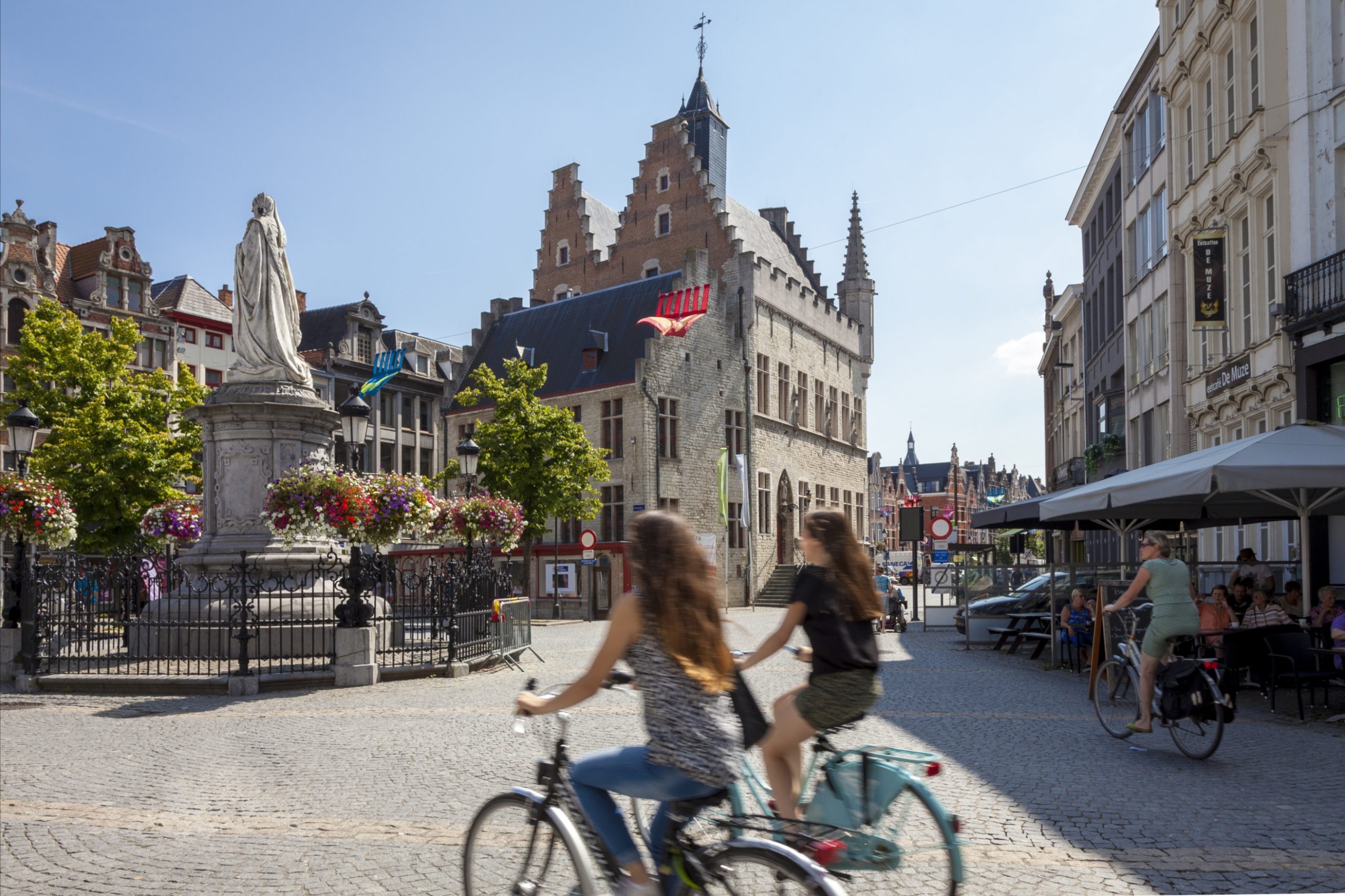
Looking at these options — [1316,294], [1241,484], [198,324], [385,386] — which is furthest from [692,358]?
[1241,484]

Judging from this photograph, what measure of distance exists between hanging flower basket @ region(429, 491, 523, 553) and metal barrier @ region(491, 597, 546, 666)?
123 cm

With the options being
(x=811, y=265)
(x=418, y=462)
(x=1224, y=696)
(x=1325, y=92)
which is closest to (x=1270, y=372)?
(x=1325, y=92)

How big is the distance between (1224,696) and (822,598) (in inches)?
203

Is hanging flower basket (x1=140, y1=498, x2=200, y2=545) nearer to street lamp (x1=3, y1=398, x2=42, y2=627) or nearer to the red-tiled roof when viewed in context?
street lamp (x1=3, y1=398, x2=42, y2=627)

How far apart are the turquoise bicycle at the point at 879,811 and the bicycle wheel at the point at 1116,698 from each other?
504cm

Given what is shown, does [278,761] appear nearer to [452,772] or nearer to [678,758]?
[452,772]

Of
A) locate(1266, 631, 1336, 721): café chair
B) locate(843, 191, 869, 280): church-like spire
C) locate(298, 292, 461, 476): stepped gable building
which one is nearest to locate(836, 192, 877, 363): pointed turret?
locate(843, 191, 869, 280): church-like spire

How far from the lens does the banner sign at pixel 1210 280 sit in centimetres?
2211

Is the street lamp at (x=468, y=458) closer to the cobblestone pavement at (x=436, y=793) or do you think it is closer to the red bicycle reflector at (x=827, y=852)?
the cobblestone pavement at (x=436, y=793)

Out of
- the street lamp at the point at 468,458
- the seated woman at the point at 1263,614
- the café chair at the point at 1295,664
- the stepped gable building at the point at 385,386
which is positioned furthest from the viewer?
the stepped gable building at the point at 385,386

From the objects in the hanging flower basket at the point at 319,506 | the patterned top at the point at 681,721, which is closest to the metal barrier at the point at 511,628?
the hanging flower basket at the point at 319,506

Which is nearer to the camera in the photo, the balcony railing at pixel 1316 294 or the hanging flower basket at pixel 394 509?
the hanging flower basket at pixel 394 509

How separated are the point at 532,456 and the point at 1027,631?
66.5ft

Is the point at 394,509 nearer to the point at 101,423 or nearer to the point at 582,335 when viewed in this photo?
the point at 101,423
